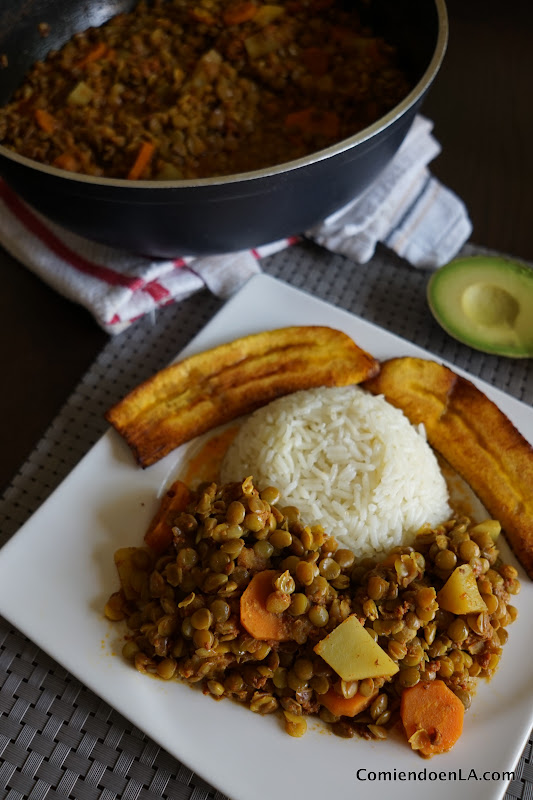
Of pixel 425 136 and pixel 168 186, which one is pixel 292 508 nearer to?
pixel 168 186

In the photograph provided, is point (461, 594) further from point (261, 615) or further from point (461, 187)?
point (461, 187)

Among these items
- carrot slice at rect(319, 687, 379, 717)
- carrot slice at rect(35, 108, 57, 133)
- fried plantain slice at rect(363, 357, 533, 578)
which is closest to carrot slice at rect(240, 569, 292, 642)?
carrot slice at rect(319, 687, 379, 717)

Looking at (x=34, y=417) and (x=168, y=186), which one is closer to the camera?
(x=168, y=186)

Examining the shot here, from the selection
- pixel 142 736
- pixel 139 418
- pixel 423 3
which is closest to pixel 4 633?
pixel 142 736

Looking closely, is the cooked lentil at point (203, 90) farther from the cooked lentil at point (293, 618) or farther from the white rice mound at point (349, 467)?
the cooked lentil at point (293, 618)

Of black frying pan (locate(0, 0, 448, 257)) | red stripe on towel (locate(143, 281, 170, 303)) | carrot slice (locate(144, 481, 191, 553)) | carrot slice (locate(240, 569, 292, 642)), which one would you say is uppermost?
black frying pan (locate(0, 0, 448, 257))

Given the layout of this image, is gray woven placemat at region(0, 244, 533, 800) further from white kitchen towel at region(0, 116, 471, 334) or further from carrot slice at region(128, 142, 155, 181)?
carrot slice at region(128, 142, 155, 181)
